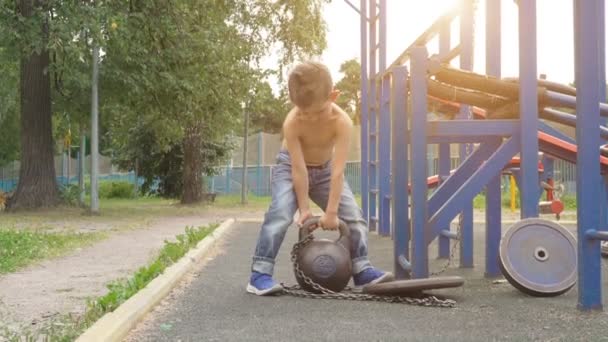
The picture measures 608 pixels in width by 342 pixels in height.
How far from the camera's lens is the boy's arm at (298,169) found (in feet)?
14.9

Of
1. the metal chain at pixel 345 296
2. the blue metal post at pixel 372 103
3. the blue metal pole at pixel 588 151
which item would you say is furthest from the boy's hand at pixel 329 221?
the blue metal post at pixel 372 103

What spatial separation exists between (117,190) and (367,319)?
27.1 metres

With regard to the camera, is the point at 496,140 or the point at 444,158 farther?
the point at 444,158

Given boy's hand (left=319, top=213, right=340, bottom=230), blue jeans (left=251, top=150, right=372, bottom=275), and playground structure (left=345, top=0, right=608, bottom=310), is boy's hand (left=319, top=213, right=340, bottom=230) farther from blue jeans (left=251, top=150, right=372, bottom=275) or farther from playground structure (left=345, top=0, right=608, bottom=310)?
playground structure (left=345, top=0, right=608, bottom=310)

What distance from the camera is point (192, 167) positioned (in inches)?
864

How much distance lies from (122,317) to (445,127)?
2066mm

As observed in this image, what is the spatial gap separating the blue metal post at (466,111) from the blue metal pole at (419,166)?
3.89ft

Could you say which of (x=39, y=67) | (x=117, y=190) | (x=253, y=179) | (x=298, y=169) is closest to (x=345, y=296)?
(x=298, y=169)

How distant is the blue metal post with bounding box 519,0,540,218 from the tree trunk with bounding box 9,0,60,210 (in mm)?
12914

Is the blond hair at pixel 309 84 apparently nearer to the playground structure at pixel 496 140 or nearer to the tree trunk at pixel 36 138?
the playground structure at pixel 496 140

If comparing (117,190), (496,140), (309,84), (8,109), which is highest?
(8,109)

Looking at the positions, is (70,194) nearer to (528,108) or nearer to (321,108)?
(321,108)

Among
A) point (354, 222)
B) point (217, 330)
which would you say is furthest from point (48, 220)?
point (217, 330)

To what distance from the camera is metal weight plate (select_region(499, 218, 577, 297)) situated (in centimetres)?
427
